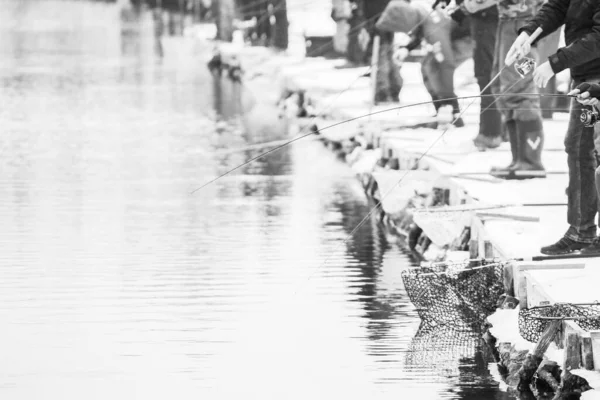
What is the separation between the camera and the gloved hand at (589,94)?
7660 mm

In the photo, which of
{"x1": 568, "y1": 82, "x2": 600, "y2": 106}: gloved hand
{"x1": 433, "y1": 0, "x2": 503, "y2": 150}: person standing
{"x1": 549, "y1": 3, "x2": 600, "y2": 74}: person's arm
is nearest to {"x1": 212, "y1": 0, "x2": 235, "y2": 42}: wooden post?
{"x1": 433, "y1": 0, "x2": 503, "y2": 150}: person standing

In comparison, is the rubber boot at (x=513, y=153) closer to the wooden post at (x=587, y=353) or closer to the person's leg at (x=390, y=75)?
the wooden post at (x=587, y=353)

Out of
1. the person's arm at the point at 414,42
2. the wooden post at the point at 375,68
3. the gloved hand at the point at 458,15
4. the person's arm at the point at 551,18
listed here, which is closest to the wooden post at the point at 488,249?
the person's arm at the point at 551,18

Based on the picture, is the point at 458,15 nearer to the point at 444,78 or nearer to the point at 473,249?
the point at 444,78

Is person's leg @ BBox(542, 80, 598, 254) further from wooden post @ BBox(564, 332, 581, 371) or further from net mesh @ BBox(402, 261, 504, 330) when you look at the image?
wooden post @ BBox(564, 332, 581, 371)

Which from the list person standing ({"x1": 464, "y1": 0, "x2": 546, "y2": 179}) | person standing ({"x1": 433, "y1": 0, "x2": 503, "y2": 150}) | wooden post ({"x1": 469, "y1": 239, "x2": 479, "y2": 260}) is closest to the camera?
wooden post ({"x1": 469, "y1": 239, "x2": 479, "y2": 260})

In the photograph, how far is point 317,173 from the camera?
629 inches

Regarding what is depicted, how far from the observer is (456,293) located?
9.09 m

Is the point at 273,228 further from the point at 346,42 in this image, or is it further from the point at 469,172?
the point at 346,42

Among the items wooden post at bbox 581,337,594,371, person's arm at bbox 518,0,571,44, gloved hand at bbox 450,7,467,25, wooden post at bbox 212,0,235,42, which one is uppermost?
person's arm at bbox 518,0,571,44

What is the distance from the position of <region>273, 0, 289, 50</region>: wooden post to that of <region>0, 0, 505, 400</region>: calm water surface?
343 inches

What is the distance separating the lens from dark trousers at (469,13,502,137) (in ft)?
44.2

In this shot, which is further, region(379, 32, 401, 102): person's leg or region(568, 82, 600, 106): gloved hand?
region(379, 32, 401, 102): person's leg

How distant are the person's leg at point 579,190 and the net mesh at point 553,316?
4.76ft
